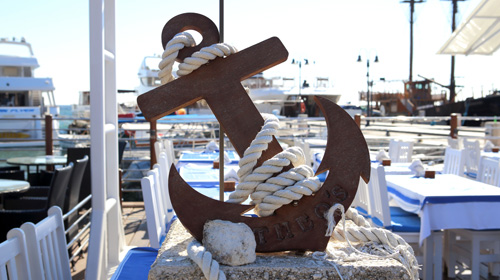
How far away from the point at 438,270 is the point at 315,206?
2.47 m

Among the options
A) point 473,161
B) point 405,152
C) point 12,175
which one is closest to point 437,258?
point 473,161

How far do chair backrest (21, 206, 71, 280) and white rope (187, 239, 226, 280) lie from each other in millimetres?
678

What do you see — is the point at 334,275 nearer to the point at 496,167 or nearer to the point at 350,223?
the point at 350,223

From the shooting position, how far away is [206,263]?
3.87 ft

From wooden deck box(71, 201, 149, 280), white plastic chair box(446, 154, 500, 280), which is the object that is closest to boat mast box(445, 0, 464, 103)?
wooden deck box(71, 201, 149, 280)

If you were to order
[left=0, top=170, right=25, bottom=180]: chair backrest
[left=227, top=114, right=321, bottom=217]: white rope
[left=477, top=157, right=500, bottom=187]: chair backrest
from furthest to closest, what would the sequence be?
1. [left=0, top=170, right=25, bottom=180]: chair backrest
2. [left=477, top=157, right=500, bottom=187]: chair backrest
3. [left=227, top=114, right=321, bottom=217]: white rope

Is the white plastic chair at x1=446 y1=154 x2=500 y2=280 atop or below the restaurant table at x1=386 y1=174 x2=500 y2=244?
below

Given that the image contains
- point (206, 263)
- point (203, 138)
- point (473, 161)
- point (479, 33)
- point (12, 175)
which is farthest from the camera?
point (203, 138)

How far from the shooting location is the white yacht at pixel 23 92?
22.0m

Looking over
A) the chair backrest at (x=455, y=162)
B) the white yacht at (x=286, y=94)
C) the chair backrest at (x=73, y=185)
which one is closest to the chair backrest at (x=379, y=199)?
the chair backrest at (x=455, y=162)

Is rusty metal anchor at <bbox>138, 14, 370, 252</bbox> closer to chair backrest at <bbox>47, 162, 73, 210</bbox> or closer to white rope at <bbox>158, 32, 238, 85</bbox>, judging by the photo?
white rope at <bbox>158, 32, 238, 85</bbox>

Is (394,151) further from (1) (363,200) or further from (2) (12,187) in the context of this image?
(2) (12,187)

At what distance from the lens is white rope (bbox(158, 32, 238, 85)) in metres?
1.38

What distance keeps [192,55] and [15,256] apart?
861 mm
